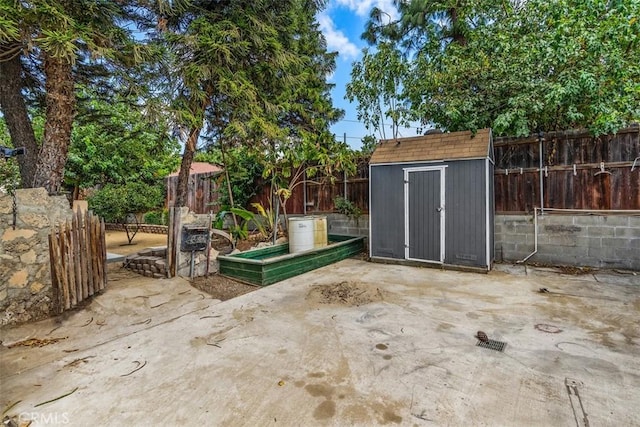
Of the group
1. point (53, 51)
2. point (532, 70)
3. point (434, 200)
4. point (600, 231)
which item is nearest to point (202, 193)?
point (53, 51)

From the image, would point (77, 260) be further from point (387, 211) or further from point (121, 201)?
point (387, 211)

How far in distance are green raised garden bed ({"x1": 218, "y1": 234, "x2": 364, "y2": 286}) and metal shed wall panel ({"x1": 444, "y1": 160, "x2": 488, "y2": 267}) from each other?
193 centimetres

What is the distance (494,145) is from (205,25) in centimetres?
535

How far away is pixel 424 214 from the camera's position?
17.1ft

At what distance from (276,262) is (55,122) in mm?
3170

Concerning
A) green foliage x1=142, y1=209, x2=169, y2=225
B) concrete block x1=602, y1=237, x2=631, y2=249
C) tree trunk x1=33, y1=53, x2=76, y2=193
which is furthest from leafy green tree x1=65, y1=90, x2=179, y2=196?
concrete block x1=602, y1=237, x2=631, y2=249

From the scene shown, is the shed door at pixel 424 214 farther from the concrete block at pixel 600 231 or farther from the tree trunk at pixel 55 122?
the tree trunk at pixel 55 122

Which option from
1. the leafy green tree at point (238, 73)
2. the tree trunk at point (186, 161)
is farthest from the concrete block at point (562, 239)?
the tree trunk at point (186, 161)

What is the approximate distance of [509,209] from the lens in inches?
211

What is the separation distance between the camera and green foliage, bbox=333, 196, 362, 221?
6.63 metres

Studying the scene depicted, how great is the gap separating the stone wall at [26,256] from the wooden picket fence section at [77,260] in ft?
0.38

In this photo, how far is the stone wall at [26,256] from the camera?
2.83 metres

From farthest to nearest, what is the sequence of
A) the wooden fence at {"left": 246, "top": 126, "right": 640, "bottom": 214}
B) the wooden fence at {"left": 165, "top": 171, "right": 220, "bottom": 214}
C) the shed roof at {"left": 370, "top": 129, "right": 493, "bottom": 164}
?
the wooden fence at {"left": 165, "top": 171, "right": 220, "bottom": 214}
the shed roof at {"left": 370, "top": 129, "right": 493, "bottom": 164}
the wooden fence at {"left": 246, "top": 126, "right": 640, "bottom": 214}

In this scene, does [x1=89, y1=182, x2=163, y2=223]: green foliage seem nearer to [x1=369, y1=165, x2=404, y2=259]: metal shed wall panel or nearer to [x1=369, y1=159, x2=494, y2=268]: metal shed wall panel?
[x1=369, y1=165, x2=404, y2=259]: metal shed wall panel
